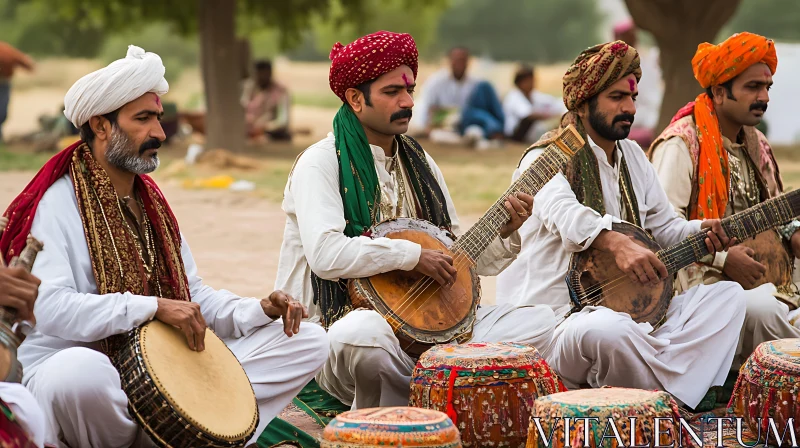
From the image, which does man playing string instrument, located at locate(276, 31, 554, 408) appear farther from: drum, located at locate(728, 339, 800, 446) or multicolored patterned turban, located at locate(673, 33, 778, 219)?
multicolored patterned turban, located at locate(673, 33, 778, 219)

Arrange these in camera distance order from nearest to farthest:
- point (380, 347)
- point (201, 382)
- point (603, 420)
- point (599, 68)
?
point (603, 420) → point (201, 382) → point (380, 347) → point (599, 68)

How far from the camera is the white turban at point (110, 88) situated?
507 centimetres

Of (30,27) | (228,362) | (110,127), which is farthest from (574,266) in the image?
(30,27)

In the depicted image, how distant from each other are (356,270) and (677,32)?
441 inches

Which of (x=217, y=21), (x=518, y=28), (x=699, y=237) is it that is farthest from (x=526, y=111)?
(x=518, y=28)

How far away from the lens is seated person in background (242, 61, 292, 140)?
22.4 m

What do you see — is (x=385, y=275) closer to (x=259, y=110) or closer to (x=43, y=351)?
(x=43, y=351)

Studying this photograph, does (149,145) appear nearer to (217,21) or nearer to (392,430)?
(392,430)

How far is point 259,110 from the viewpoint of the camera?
22.7 meters

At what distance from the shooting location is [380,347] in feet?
17.7

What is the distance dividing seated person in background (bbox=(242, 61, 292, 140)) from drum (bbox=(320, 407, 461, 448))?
18.5 m

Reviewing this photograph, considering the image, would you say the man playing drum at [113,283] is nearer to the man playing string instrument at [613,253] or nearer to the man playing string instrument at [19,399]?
the man playing string instrument at [19,399]

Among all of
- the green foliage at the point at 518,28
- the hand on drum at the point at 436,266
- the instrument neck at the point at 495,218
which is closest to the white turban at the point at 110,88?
the hand on drum at the point at 436,266

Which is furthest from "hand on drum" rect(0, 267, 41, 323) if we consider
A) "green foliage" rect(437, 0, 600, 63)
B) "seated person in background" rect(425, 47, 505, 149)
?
"green foliage" rect(437, 0, 600, 63)
